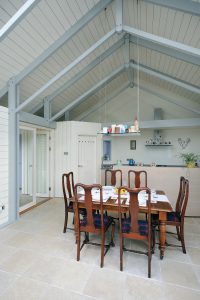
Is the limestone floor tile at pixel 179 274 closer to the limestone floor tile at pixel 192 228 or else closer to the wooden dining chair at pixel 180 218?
the wooden dining chair at pixel 180 218

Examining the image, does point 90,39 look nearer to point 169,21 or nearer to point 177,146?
point 169,21

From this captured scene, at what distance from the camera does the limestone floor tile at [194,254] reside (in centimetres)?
239

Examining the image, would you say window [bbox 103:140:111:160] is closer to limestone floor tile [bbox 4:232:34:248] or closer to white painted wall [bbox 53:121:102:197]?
white painted wall [bbox 53:121:102:197]

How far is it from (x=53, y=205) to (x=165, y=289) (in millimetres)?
3522

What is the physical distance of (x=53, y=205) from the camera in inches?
189

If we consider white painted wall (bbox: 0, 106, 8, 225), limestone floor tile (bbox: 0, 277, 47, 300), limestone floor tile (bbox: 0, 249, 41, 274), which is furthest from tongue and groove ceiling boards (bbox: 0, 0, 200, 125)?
limestone floor tile (bbox: 0, 277, 47, 300)

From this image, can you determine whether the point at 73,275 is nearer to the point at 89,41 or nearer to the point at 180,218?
the point at 180,218

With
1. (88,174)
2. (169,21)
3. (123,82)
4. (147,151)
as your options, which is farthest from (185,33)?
(147,151)

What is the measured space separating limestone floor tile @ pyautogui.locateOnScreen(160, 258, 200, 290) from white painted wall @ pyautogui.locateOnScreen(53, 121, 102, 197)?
11.8 feet

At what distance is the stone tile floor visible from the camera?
6.00 feet

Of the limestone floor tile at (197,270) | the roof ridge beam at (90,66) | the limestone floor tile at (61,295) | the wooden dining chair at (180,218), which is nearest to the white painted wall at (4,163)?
the roof ridge beam at (90,66)

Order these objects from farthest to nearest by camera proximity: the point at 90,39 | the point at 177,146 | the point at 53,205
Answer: the point at 177,146
the point at 53,205
the point at 90,39

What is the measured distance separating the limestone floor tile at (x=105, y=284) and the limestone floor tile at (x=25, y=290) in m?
0.48

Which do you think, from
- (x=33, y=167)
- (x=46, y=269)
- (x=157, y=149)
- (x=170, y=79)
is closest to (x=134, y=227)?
(x=46, y=269)
